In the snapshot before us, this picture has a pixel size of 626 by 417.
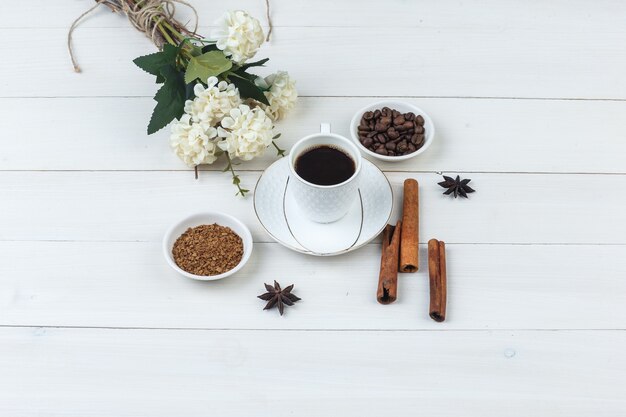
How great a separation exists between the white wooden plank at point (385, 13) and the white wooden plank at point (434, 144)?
26 centimetres

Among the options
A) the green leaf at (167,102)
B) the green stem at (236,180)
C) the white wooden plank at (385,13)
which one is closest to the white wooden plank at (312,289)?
the green stem at (236,180)

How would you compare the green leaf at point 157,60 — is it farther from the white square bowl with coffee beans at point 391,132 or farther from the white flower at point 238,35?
the white square bowl with coffee beans at point 391,132

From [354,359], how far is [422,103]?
24.1 inches

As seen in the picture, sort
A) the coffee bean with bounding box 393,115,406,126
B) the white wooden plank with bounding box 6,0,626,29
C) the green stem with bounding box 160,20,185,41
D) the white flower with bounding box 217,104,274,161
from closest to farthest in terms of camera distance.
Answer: the white flower with bounding box 217,104,274,161 < the coffee bean with bounding box 393,115,406,126 < the green stem with bounding box 160,20,185,41 < the white wooden plank with bounding box 6,0,626,29

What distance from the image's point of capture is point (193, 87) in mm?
1327

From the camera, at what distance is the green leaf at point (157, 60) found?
4.14 ft

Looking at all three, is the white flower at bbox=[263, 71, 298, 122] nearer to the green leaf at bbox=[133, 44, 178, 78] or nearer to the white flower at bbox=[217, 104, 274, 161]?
the white flower at bbox=[217, 104, 274, 161]

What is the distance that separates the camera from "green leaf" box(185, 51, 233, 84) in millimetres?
1260

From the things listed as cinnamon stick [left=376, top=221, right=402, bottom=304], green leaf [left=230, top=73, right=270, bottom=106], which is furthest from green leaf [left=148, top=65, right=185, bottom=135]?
cinnamon stick [left=376, top=221, right=402, bottom=304]

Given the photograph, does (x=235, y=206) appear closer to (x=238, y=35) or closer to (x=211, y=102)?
(x=211, y=102)

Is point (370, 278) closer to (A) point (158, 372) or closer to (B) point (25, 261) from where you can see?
(A) point (158, 372)

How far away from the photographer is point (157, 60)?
127 centimetres

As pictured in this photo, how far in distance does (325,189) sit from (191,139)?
0.28 m

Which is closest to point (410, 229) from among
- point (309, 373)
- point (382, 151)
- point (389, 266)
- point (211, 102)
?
point (389, 266)
